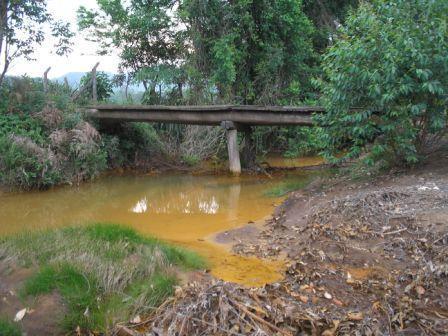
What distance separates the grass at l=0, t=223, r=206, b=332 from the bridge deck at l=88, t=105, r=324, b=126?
5.84m

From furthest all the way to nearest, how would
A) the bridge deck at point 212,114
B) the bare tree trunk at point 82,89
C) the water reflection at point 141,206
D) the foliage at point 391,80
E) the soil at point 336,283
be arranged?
the bare tree trunk at point 82,89
the bridge deck at point 212,114
the water reflection at point 141,206
the foliage at point 391,80
the soil at point 336,283

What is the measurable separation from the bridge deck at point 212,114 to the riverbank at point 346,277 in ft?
12.9

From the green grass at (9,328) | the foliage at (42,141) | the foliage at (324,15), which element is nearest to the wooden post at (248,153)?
the foliage at (42,141)

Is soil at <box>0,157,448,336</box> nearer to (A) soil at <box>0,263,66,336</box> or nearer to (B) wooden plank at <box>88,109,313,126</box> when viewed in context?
(A) soil at <box>0,263,66,336</box>

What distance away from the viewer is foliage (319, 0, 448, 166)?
670 centimetres

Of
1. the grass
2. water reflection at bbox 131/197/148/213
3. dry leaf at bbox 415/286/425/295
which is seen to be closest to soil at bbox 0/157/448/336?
dry leaf at bbox 415/286/425/295

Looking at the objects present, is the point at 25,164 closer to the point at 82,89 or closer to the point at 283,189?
the point at 82,89

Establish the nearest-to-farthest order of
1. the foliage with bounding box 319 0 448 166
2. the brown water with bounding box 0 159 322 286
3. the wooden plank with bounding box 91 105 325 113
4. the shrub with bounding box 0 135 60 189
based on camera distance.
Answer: the brown water with bounding box 0 159 322 286 → the foliage with bounding box 319 0 448 166 → the shrub with bounding box 0 135 60 189 → the wooden plank with bounding box 91 105 325 113

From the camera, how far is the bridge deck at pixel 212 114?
10.0 meters

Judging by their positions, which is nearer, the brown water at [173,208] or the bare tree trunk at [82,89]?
the brown water at [173,208]

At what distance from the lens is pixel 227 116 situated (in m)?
11.0

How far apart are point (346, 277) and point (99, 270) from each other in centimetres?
227

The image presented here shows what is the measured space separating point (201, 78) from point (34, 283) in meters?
11.0

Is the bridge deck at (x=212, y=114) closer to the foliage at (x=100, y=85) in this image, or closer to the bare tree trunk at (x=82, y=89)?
the bare tree trunk at (x=82, y=89)
